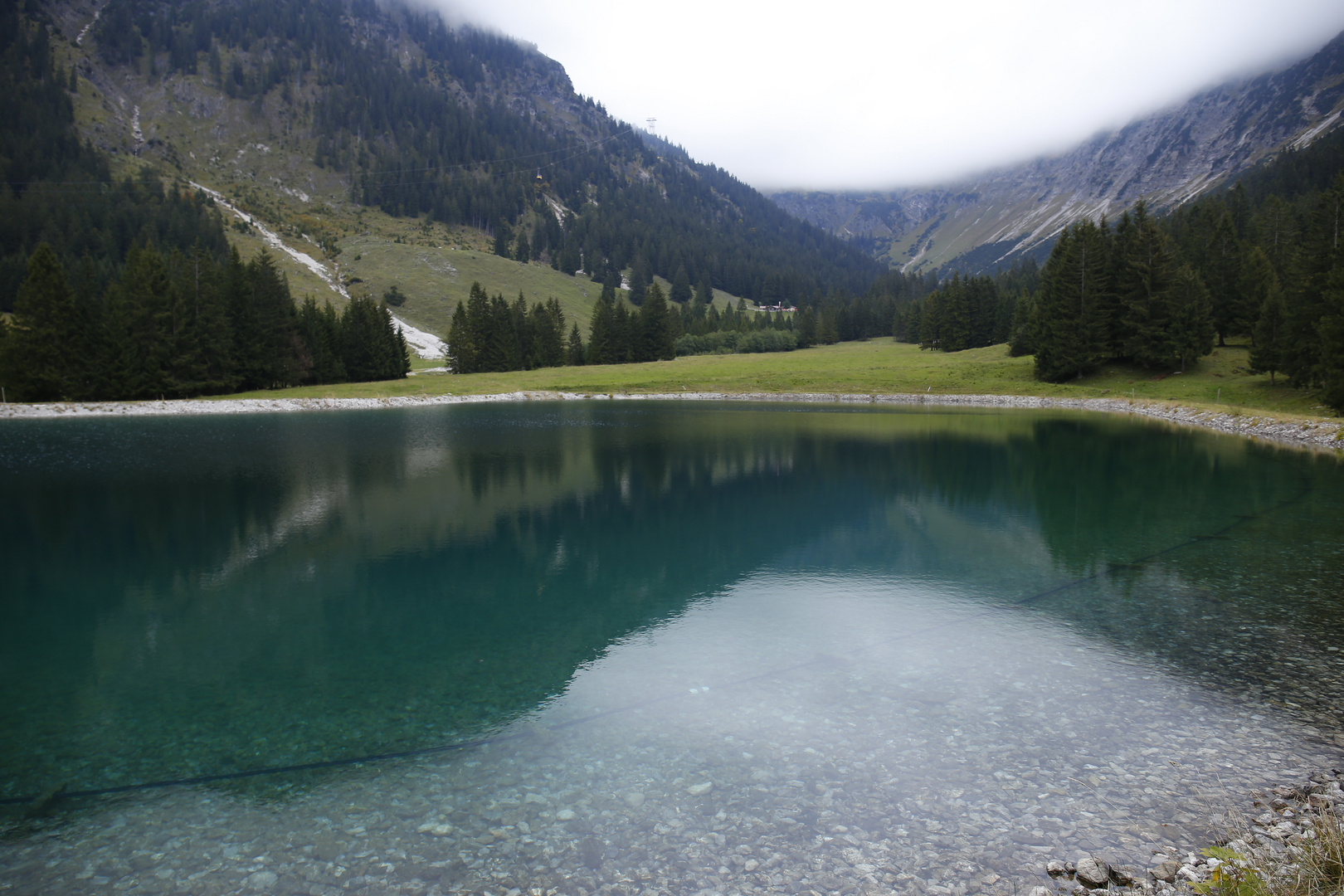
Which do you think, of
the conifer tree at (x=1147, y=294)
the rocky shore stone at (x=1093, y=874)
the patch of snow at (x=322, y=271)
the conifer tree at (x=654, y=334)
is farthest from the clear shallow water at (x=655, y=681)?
the patch of snow at (x=322, y=271)

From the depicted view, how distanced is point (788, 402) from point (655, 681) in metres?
68.9

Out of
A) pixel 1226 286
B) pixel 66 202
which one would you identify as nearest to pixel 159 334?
pixel 66 202

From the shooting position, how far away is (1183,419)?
48.7 meters

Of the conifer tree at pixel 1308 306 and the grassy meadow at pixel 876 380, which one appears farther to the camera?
the grassy meadow at pixel 876 380

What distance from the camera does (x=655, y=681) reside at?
34.3 feet

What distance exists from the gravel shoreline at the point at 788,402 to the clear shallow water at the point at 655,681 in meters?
17.5

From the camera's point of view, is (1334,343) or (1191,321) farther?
(1191,321)

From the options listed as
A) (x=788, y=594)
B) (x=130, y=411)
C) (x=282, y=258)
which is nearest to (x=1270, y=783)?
(x=788, y=594)

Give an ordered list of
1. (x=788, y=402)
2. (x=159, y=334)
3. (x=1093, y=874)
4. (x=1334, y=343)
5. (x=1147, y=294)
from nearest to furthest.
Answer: (x=1093, y=874)
(x=1334, y=343)
(x=1147, y=294)
(x=159, y=334)
(x=788, y=402)

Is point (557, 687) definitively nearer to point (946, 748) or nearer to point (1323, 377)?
point (946, 748)

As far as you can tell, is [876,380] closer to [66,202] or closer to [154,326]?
[154,326]

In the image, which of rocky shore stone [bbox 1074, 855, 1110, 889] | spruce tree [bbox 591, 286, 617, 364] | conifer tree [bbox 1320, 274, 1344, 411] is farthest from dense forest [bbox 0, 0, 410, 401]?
conifer tree [bbox 1320, 274, 1344, 411]

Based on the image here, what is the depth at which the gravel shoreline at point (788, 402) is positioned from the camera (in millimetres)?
38906

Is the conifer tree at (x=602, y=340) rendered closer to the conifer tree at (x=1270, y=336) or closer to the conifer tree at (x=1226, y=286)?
the conifer tree at (x=1226, y=286)
